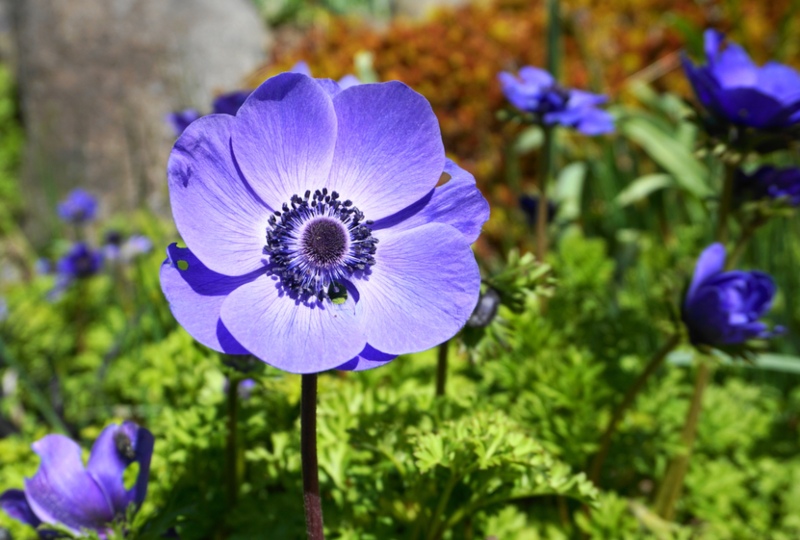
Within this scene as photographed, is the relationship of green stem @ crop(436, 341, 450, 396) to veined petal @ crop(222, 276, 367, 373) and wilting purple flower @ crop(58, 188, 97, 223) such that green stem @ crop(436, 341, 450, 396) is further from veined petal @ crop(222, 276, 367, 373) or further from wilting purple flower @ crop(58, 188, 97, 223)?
wilting purple flower @ crop(58, 188, 97, 223)

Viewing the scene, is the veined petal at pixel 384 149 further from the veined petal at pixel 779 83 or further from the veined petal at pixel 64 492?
the veined petal at pixel 779 83

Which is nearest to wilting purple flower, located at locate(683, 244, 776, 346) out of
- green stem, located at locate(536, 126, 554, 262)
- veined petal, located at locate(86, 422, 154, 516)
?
green stem, located at locate(536, 126, 554, 262)

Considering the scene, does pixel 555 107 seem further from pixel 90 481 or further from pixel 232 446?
pixel 90 481

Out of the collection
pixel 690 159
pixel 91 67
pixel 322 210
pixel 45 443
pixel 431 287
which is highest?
pixel 91 67

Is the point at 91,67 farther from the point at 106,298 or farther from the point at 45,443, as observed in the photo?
the point at 45,443

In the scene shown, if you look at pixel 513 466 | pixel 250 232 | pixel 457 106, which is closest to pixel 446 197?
pixel 250 232

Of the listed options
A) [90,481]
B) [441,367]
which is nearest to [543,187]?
[441,367]
